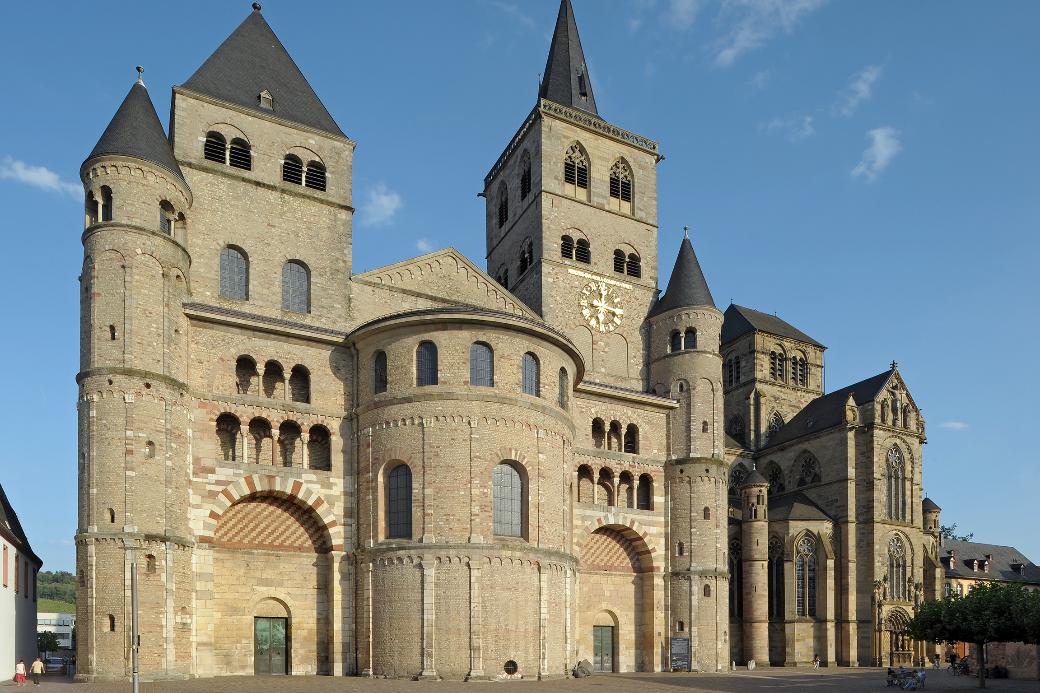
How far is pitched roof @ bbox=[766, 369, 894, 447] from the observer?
6325cm

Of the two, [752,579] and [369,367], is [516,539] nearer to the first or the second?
[369,367]

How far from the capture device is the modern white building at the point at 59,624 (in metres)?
Result: 97.8

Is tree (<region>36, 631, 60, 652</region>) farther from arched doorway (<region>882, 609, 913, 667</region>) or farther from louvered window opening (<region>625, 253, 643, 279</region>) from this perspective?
arched doorway (<region>882, 609, 913, 667</region>)

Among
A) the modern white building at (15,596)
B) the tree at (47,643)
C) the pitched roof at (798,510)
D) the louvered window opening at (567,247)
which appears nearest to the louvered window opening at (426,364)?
the louvered window opening at (567,247)

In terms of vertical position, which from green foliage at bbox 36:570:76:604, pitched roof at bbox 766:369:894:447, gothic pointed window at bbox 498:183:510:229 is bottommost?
green foliage at bbox 36:570:76:604

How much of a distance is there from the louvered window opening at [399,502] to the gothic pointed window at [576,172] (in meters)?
23.3

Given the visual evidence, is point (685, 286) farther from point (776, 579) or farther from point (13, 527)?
point (13, 527)

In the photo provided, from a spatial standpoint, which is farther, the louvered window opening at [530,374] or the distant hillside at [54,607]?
the distant hillside at [54,607]

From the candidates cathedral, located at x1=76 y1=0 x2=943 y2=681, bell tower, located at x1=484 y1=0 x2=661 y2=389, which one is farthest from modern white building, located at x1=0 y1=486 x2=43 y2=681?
bell tower, located at x1=484 y1=0 x2=661 y2=389

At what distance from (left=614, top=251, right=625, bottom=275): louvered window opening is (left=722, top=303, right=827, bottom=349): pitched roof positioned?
22.4 m

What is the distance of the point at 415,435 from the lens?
3597cm

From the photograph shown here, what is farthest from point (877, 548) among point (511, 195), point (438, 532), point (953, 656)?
point (438, 532)

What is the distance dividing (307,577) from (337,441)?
17.7 ft

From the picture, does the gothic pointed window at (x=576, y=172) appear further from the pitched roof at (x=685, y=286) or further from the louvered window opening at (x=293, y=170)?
the louvered window opening at (x=293, y=170)
